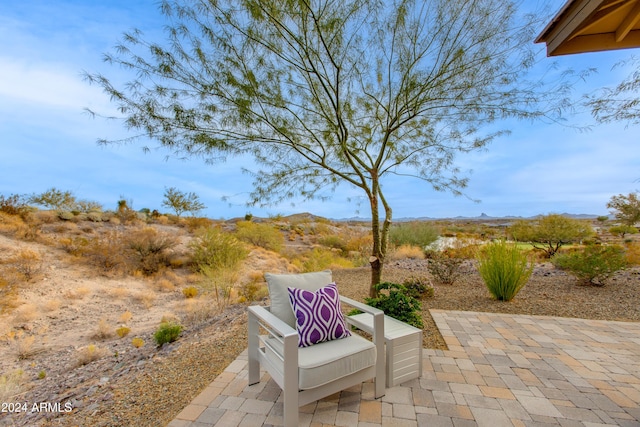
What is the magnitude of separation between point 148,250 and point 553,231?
13.0 metres

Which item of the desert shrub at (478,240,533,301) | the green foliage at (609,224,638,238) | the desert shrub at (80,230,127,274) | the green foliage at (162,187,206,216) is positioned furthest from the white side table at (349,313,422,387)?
the green foliage at (609,224,638,238)

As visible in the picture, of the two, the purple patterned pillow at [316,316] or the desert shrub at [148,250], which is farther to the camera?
the desert shrub at [148,250]

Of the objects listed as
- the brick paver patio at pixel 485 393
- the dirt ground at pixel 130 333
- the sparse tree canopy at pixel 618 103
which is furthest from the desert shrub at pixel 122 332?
the sparse tree canopy at pixel 618 103

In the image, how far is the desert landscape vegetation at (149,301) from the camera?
2.57m

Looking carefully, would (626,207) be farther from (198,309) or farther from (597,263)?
(198,309)

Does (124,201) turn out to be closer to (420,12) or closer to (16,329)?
(16,329)

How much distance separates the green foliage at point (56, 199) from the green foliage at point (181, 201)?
4147 millimetres

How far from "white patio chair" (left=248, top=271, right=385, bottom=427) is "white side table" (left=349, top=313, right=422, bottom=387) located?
12 cm

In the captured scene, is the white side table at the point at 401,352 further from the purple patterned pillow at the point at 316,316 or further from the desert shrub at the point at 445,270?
the desert shrub at the point at 445,270

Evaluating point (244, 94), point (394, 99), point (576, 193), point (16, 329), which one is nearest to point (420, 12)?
point (394, 99)

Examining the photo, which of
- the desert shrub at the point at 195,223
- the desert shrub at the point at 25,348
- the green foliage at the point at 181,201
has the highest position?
the green foliage at the point at 181,201

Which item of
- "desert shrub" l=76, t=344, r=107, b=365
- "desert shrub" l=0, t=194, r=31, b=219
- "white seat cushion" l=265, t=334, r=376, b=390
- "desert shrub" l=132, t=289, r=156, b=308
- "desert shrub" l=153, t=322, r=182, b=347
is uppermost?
"desert shrub" l=0, t=194, r=31, b=219

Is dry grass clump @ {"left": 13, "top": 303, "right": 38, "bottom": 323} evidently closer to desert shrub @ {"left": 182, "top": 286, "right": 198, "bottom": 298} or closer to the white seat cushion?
desert shrub @ {"left": 182, "top": 286, "right": 198, "bottom": 298}

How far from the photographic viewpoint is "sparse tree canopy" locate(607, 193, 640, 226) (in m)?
11.9
